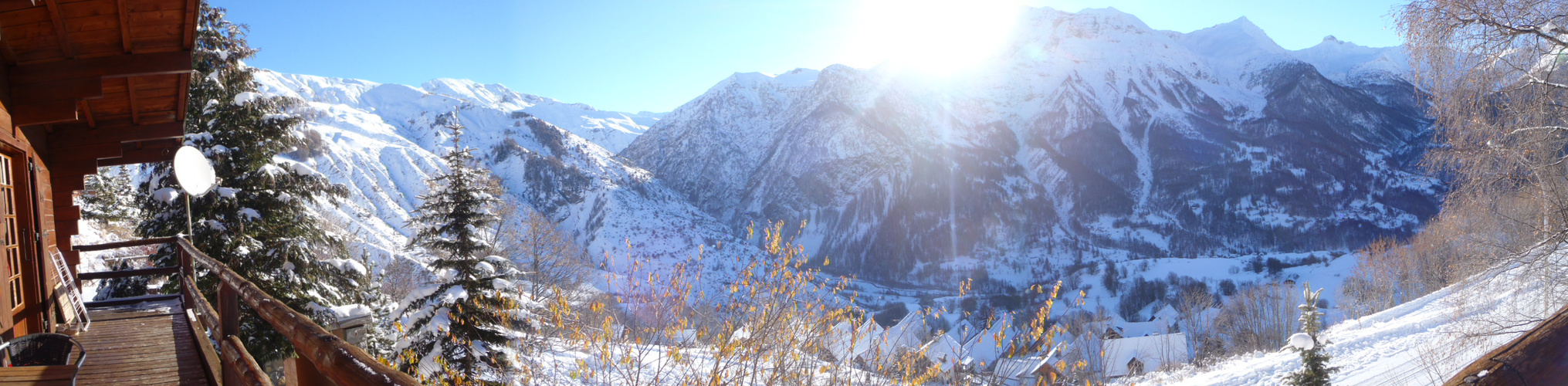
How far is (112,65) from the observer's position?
537 cm

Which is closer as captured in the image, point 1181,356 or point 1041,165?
point 1181,356

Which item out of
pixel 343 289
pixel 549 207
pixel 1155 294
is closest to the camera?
pixel 343 289

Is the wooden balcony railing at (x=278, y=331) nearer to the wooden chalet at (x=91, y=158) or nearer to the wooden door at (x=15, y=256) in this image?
Answer: the wooden chalet at (x=91, y=158)

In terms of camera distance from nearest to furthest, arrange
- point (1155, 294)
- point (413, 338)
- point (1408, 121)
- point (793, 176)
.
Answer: point (413, 338)
point (1155, 294)
point (1408, 121)
point (793, 176)

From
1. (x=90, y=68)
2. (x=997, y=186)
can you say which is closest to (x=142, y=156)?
(x=90, y=68)

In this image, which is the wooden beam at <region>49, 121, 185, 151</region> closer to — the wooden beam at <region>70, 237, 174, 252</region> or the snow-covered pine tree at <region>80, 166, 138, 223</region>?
the wooden beam at <region>70, 237, 174, 252</region>

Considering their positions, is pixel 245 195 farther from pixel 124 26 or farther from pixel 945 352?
pixel 945 352

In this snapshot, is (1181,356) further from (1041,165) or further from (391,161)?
(1041,165)

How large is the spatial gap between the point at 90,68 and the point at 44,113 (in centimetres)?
59

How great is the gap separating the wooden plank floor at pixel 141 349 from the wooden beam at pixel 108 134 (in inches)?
72.7

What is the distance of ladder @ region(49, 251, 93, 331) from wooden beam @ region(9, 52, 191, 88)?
2.07 meters

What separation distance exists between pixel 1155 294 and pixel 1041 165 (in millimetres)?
105615

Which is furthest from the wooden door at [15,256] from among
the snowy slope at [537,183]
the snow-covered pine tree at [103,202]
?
the snowy slope at [537,183]

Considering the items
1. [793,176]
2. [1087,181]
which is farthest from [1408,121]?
[793,176]
